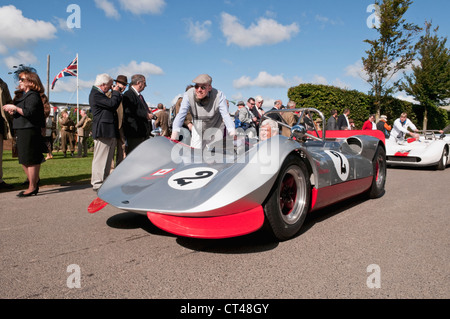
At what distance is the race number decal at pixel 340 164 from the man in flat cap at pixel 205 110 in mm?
1078

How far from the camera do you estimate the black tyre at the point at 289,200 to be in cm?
247

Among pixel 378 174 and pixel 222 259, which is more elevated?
pixel 378 174

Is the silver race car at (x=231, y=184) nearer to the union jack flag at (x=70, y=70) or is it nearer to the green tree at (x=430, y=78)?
the union jack flag at (x=70, y=70)

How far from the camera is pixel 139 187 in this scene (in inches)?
109

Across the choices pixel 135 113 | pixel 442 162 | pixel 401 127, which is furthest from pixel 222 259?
pixel 401 127

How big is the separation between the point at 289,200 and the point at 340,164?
34.9 inches

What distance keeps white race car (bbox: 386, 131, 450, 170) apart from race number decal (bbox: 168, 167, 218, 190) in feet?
21.8

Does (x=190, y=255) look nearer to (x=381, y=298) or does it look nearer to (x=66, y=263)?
(x=66, y=263)

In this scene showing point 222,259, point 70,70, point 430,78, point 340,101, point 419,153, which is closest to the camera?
point 222,259

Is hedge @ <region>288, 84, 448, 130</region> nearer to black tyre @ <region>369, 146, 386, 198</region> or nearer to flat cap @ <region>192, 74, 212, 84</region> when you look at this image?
black tyre @ <region>369, 146, 386, 198</region>

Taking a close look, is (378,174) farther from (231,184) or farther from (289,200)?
(231,184)

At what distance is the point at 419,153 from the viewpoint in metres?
7.91

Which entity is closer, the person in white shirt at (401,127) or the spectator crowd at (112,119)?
the spectator crowd at (112,119)

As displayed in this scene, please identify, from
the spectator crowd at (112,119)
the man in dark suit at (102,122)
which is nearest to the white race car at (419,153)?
the spectator crowd at (112,119)
